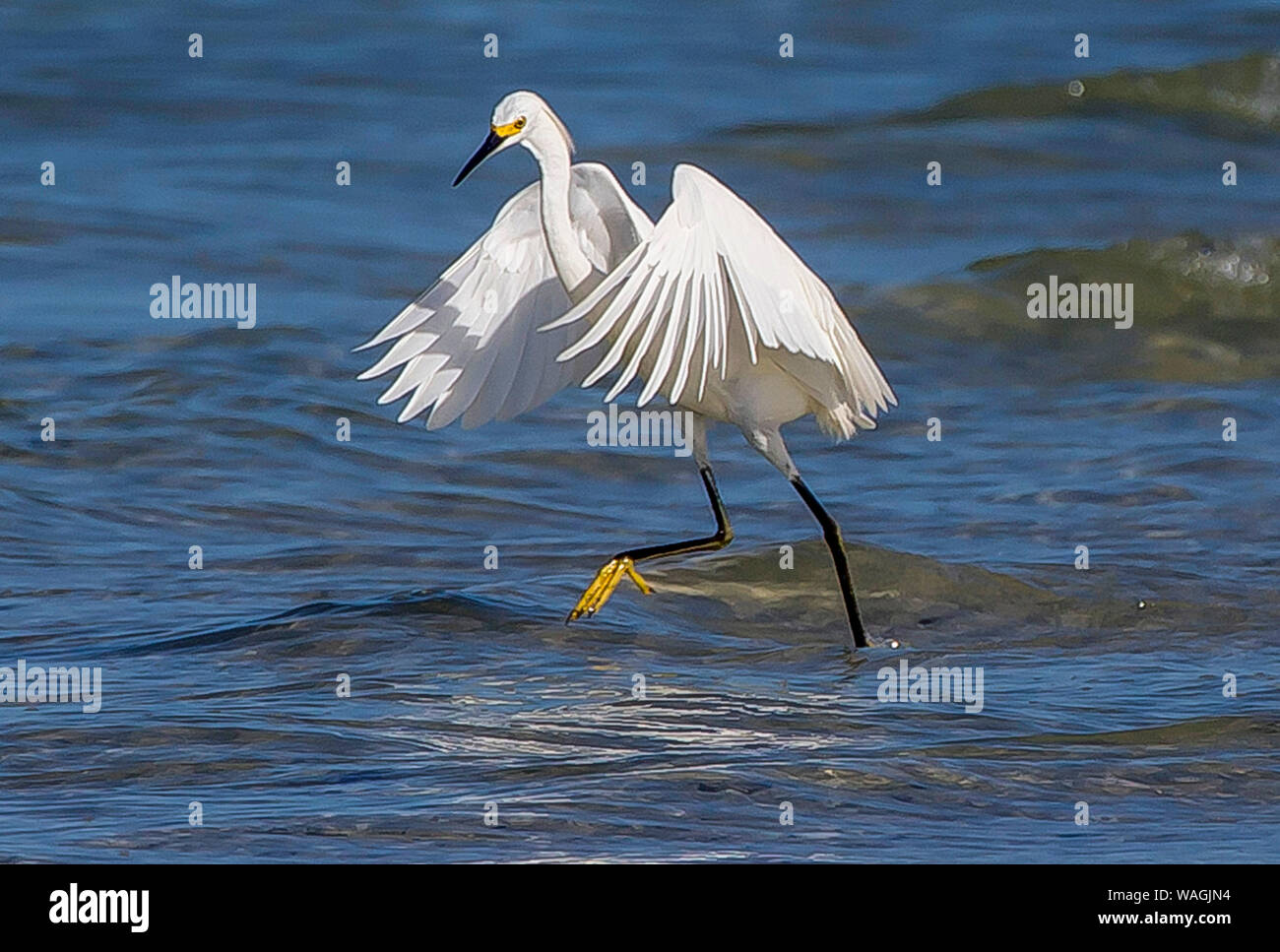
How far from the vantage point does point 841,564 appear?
23.9 ft

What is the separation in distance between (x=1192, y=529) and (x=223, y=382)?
14.7 ft

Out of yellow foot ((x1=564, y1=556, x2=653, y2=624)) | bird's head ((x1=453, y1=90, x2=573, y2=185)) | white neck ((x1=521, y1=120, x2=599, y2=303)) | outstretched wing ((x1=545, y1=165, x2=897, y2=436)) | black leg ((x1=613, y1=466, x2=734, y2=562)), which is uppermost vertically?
bird's head ((x1=453, y1=90, x2=573, y2=185))

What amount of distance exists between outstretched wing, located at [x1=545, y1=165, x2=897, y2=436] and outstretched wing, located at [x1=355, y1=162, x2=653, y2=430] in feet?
2.68

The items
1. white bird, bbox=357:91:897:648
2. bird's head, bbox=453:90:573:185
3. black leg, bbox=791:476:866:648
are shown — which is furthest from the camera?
black leg, bbox=791:476:866:648

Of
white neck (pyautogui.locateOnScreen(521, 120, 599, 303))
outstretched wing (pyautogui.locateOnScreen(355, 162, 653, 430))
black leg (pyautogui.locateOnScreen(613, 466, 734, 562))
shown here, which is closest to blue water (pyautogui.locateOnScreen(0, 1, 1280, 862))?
black leg (pyautogui.locateOnScreen(613, 466, 734, 562))

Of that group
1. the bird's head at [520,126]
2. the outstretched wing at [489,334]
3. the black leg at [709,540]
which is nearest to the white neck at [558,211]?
the bird's head at [520,126]

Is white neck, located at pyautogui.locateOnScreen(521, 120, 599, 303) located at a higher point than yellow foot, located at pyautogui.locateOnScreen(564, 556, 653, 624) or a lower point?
higher

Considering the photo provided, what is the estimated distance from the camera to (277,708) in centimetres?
604

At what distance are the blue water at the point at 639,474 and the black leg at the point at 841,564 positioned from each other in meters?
0.11

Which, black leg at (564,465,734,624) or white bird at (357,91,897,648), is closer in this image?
white bird at (357,91,897,648)

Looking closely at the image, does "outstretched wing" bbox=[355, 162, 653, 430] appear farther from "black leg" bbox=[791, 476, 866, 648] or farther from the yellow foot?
"black leg" bbox=[791, 476, 866, 648]

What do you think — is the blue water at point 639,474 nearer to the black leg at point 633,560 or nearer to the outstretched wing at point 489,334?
the black leg at point 633,560

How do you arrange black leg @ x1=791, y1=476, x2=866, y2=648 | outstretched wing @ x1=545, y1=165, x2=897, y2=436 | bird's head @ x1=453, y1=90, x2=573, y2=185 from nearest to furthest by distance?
outstretched wing @ x1=545, y1=165, x2=897, y2=436
bird's head @ x1=453, y1=90, x2=573, y2=185
black leg @ x1=791, y1=476, x2=866, y2=648

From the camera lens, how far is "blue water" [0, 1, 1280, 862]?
546 centimetres
